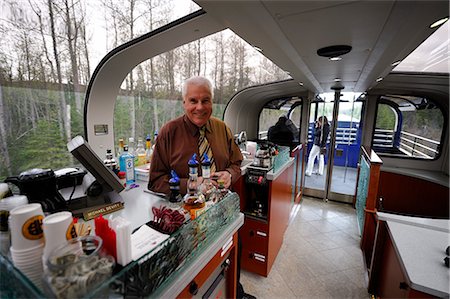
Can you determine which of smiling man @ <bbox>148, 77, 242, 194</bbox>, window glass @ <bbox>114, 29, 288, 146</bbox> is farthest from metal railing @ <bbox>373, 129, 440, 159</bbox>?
smiling man @ <bbox>148, 77, 242, 194</bbox>

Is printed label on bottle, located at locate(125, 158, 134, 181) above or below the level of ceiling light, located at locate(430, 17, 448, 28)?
below

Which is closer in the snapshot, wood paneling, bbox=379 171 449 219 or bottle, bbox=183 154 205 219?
bottle, bbox=183 154 205 219

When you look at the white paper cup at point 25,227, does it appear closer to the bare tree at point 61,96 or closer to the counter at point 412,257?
the bare tree at point 61,96

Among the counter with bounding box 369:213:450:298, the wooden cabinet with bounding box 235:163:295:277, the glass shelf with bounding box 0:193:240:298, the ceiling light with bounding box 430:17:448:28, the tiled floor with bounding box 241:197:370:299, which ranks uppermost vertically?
the ceiling light with bounding box 430:17:448:28

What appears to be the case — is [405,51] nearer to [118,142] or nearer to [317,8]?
[317,8]

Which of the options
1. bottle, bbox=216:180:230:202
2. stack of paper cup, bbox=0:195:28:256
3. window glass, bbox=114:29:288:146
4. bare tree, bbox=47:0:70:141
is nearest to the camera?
stack of paper cup, bbox=0:195:28:256

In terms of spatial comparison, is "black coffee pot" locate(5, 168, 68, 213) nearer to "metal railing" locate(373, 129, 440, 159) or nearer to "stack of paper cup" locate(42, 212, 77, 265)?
"stack of paper cup" locate(42, 212, 77, 265)

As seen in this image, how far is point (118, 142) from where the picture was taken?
2.14m

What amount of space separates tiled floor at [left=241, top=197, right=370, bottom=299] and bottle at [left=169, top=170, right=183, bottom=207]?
1.42 meters

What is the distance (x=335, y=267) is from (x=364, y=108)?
10.4 feet

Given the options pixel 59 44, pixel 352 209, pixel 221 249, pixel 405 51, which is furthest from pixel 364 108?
pixel 59 44

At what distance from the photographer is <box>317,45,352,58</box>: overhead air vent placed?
1.59m

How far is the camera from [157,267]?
737mm

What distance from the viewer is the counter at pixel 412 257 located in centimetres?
100
